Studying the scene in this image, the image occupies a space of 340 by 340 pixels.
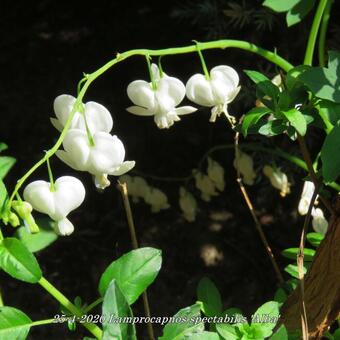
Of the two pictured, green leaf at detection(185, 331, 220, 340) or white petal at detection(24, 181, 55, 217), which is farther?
white petal at detection(24, 181, 55, 217)

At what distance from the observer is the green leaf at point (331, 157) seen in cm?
109

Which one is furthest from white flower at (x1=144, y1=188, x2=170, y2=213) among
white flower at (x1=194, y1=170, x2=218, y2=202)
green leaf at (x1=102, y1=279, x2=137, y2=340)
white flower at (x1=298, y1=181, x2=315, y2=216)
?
green leaf at (x1=102, y1=279, x2=137, y2=340)

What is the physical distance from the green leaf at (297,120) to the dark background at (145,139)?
87cm

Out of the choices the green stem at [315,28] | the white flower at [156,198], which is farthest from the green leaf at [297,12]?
the white flower at [156,198]

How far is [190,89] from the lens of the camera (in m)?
1.23

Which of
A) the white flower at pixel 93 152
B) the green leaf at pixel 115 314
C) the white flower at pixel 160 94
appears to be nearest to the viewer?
the green leaf at pixel 115 314

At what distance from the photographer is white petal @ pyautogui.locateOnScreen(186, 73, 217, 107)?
1214mm

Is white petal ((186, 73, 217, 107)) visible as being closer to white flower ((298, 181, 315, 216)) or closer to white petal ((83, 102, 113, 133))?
white petal ((83, 102, 113, 133))

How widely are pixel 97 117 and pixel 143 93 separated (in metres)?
0.12

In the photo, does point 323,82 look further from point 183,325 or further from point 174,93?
point 183,325

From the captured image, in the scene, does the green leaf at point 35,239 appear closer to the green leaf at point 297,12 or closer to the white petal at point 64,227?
the white petal at point 64,227

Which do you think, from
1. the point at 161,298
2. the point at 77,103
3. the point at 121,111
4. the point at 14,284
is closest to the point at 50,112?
the point at 121,111

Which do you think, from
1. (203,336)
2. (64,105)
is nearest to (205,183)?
(64,105)

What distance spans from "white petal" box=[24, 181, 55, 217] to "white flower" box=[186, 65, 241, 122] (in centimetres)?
32
